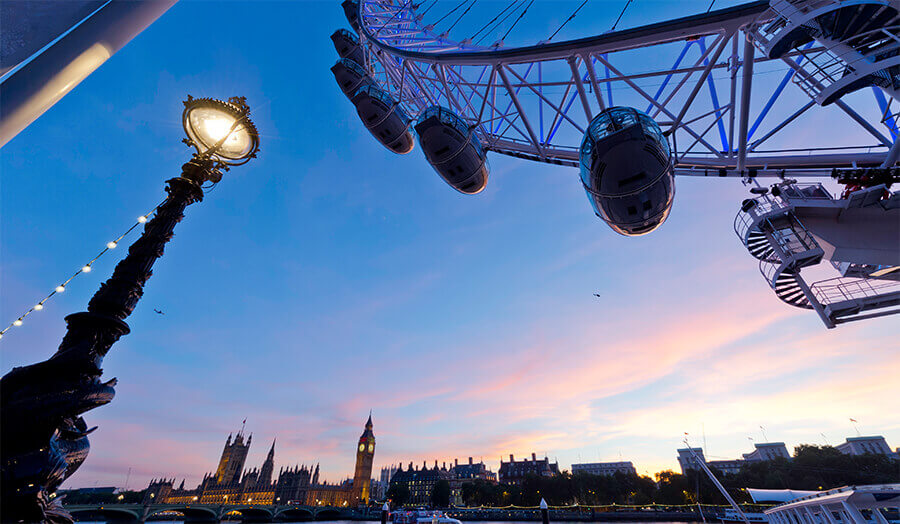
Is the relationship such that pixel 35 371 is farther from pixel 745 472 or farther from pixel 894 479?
pixel 745 472

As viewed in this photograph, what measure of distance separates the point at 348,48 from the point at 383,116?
36.3 ft

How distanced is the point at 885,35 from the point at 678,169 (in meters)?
6.13

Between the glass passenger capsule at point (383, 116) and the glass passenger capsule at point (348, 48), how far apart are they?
819cm

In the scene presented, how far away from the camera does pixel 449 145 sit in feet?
43.5

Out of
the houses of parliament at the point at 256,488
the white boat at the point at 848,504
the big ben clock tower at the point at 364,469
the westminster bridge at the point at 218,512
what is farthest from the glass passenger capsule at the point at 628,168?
the big ben clock tower at the point at 364,469

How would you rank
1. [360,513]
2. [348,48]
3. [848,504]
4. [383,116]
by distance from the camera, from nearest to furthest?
1. [848,504]
2. [383,116]
3. [348,48]
4. [360,513]

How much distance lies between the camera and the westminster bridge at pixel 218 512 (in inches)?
2936

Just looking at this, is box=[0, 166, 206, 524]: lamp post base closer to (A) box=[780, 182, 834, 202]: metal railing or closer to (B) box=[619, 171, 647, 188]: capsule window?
(B) box=[619, 171, 647, 188]: capsule window

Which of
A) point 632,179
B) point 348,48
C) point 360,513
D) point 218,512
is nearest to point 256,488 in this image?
point 218,512

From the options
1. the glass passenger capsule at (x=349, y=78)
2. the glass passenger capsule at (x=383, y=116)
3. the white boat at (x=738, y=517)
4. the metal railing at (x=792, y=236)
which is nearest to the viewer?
the metal railing at (x=792, y=236)

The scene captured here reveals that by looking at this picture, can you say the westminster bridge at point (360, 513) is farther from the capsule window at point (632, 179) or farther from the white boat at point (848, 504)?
the capsule window at point (632, 179)

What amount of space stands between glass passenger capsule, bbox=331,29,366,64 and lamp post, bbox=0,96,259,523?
23.1m

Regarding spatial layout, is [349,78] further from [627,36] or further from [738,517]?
[738,517]

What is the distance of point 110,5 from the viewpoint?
138 inches
